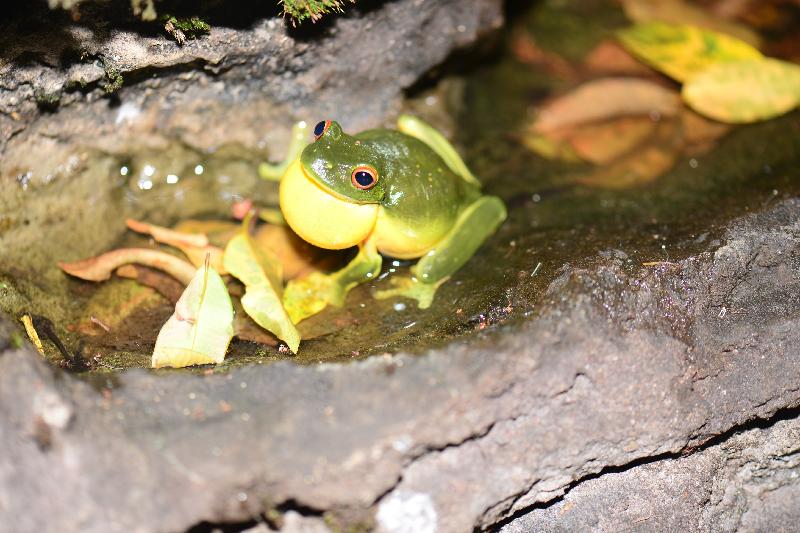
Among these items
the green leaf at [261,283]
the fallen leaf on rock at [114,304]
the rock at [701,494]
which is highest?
the green leaf at [261,283]

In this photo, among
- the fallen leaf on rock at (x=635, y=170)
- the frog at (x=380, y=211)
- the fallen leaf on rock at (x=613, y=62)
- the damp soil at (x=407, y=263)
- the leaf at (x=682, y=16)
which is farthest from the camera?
the leaf at (x=682, y=16)

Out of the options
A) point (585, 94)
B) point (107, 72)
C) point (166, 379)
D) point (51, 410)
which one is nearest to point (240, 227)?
point (107, 72)

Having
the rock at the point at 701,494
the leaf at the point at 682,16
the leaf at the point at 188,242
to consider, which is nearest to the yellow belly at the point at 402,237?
the leaf at the point at 188,242

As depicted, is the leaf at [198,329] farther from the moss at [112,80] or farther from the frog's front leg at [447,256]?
the moss at [112,80]

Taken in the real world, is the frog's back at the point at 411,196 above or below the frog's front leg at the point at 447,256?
above

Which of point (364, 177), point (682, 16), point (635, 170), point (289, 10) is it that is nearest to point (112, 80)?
point (289, 10)

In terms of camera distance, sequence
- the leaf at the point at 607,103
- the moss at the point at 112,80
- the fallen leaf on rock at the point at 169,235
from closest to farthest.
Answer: the moss at the point at 112,80 → the fallen leaf on rock at the point at 169,235 → the leaf at the point at 607,103

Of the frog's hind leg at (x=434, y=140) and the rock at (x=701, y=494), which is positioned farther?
the frog's hind leg at (x=434, y=140)

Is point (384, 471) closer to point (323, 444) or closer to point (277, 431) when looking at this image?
point (323, 444)

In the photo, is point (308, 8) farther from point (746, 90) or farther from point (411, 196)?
point (746, 90)
